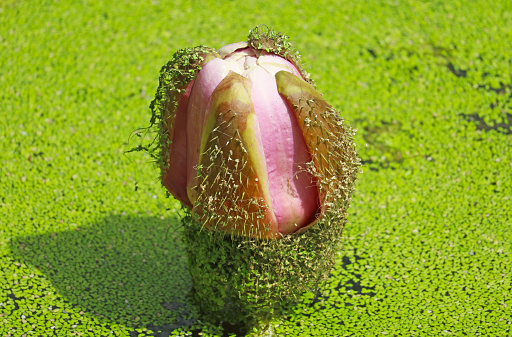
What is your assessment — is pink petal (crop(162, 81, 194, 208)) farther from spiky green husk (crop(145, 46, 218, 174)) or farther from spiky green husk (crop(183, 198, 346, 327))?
spiky green husk (crop(183, 198, 346, 327))

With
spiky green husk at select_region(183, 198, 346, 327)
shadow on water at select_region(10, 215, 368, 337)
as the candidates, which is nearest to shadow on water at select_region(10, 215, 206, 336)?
shadow on water at select_region(10, 215, 368, 337)

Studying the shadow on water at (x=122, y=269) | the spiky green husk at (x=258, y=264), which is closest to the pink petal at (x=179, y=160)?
the spiky green husk at (x=258, y=264)

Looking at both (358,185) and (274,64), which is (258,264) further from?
(358,185)

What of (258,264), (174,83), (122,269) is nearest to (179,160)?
(174,83)

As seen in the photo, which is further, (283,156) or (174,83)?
(174,83)

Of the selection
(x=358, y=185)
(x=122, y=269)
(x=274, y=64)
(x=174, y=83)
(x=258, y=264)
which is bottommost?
(x=122, y=269)
